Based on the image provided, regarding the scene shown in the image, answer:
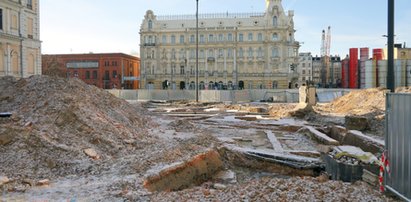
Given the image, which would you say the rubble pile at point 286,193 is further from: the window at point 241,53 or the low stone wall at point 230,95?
the window at point 241,53

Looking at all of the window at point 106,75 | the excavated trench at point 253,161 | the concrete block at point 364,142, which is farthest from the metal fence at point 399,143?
the window at point 106,75

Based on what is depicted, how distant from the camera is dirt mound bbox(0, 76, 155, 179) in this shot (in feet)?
30.9

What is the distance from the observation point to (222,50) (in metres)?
79.4

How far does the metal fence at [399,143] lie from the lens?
19.7ft

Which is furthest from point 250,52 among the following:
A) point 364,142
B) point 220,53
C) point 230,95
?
point 364,142

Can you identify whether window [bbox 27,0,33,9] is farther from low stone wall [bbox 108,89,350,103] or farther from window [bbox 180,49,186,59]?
window [bbox 180,49,186,59]

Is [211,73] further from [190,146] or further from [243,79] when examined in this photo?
[190,146]

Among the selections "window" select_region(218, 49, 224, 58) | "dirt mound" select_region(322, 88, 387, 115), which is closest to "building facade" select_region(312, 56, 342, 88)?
"window" select_region(218, 49, 224, 58)

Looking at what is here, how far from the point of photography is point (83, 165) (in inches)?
374

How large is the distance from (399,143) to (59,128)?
9.43 metres

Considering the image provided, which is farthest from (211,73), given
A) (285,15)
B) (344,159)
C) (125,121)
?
(344,159)

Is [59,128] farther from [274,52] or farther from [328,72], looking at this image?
[328,72]

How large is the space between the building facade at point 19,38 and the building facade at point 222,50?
42078 mm

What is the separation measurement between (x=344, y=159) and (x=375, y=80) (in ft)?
171
